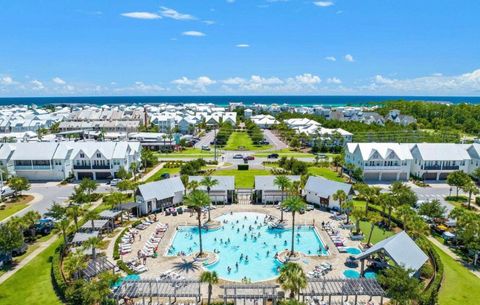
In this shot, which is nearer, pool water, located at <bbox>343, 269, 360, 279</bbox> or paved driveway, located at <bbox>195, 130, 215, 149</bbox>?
pool water, located at <bbox>343, 269, 360, 279</bbox>

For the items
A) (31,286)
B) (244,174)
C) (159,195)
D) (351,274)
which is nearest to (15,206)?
(159,195)

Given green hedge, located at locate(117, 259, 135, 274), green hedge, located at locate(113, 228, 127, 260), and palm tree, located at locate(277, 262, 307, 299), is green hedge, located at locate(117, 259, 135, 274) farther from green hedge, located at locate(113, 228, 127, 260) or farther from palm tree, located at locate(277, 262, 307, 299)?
palm tree, located at locate(277, 262, 307, 299)


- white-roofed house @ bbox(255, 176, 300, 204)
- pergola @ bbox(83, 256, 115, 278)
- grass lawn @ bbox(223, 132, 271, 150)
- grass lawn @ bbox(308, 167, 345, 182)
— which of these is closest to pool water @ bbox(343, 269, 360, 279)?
white-roofed house @ bbox(255, 176, 300, 204)

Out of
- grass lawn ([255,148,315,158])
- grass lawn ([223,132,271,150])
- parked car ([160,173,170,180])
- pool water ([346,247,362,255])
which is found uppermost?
grass lawn ([223,132,271,150])

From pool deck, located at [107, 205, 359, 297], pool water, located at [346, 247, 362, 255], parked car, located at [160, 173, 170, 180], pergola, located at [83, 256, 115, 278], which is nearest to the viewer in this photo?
pergola, located at [83, 256, 115, 278]

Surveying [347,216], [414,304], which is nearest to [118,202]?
[347,216]

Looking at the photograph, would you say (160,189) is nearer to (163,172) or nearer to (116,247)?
(116,247)
